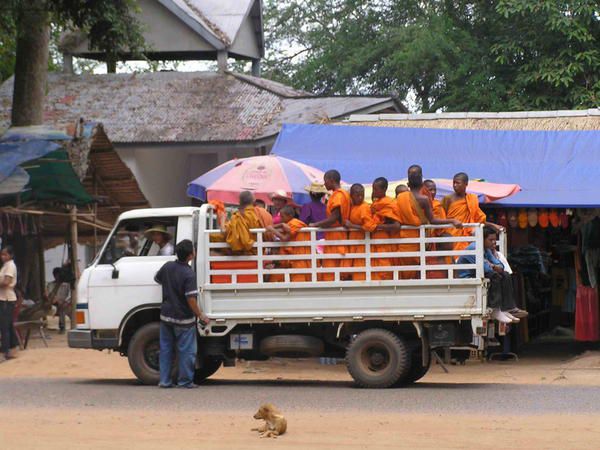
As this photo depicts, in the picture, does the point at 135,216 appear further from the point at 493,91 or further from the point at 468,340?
the point at 493,91

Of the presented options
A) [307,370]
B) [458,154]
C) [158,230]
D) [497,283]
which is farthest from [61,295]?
[497,283]

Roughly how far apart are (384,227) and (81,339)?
3775mm

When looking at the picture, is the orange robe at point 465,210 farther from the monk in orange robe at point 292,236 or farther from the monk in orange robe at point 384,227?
the monk in orange robe at point 292,236

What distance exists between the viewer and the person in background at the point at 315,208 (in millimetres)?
14680

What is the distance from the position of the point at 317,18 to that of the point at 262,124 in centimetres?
1701

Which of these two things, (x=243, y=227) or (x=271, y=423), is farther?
(x=243, y=227)

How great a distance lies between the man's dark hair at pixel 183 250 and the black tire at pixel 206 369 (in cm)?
158

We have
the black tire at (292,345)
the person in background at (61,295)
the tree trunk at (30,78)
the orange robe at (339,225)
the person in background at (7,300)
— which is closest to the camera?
the orange robe at (339,225)

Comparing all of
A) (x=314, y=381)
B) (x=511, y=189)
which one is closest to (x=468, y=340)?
(x=314, y=381)

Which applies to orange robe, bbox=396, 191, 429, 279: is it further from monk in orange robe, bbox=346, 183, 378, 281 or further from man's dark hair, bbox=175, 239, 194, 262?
man's dark hair, bbox=175, 239, 194, 262

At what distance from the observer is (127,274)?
14227 mm

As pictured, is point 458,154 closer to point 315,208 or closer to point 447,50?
point 315,208

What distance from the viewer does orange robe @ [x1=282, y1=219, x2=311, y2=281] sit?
44.8 ft

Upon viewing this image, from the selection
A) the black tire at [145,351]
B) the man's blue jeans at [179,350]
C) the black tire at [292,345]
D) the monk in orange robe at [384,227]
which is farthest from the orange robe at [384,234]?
the black tire at [145,351]
